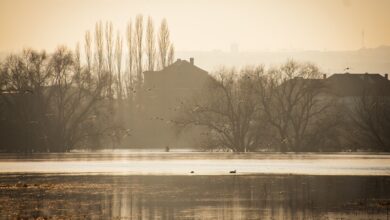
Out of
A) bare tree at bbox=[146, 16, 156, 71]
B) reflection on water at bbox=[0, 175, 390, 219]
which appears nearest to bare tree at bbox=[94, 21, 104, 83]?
bare tree at bbox=[146, 16, 156, 71]

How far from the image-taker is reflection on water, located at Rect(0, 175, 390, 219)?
32.1 meters

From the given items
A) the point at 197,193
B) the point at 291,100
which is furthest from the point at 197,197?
the point at 291,100

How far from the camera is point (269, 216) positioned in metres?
31.1

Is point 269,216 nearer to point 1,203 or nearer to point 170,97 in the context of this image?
point 1,203

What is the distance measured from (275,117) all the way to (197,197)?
69.5 m

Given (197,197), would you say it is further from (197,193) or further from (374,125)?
(374,125)

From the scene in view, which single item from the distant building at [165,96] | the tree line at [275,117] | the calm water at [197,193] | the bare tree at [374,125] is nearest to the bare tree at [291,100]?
the tree line at [275,117]

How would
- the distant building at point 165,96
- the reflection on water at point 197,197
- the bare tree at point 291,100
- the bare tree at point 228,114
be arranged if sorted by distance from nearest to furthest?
the reflection on water at point 197,197 → the bare tree at point 228,114 → the bare tree at point 291,100 → the distant building at point 165,96

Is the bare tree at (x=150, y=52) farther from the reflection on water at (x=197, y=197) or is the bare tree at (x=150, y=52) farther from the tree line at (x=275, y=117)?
the reflection on water at (x=197, y=197)

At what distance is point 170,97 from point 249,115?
37.6 m

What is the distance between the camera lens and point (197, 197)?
38906mm

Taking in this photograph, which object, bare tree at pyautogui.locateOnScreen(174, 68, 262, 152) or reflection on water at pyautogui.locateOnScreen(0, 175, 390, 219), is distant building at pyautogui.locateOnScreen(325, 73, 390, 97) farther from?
reflection on water at pyautogui.locateOnScreen(0, 175, 390, 219)

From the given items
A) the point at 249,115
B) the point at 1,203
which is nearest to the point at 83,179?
the point at 1,203

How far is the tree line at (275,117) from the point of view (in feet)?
342
